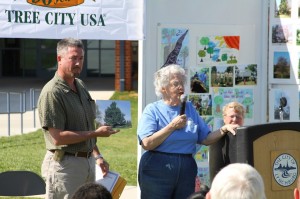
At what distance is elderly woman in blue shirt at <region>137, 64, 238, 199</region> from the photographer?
5520 millimetres

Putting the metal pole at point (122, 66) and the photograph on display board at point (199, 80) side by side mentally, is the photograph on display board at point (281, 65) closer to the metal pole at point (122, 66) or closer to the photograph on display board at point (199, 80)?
the photograph on display board at point (199, 80)

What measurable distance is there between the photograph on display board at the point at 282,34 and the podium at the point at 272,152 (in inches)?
79.1

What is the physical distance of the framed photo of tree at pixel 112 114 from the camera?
17.9 ft

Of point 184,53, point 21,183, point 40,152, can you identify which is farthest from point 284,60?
point 40,152

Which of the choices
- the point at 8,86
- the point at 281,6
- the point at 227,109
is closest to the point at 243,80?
the point at 281,6

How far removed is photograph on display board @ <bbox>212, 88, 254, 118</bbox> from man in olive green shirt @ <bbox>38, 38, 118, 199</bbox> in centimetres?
194

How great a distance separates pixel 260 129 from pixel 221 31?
2162 millimetres

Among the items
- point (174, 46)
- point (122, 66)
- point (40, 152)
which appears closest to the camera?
point (174, 46)

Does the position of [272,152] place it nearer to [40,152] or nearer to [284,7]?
[284,7]

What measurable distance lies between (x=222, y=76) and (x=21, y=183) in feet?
8.32

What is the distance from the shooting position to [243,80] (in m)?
7.30

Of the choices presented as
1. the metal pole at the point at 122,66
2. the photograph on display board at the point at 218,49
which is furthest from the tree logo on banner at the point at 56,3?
the metal pole at the point at 122,66

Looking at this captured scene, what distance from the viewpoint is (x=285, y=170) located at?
5340mm

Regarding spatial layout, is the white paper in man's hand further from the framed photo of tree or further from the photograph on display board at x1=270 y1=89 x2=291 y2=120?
the photograph on display board at x1=270 y1=89 x2=291 y2=120
